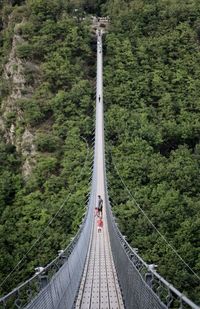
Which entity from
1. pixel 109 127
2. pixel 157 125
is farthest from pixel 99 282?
pixel 157 125

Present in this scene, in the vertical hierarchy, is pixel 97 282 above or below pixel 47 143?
below

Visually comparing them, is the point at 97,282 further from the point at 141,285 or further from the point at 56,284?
the point at 141,285

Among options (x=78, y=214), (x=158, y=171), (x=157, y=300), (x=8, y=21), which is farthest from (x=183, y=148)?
(x=157, y=300)

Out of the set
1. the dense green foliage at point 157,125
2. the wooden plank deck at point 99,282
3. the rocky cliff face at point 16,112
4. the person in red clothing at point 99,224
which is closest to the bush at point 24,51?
the rocky cliff face at point 16,112

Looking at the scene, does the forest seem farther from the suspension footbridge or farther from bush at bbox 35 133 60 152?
the suspension footbridge

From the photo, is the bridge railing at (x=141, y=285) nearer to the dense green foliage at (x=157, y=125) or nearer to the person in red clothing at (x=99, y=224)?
the person in red clothing at (x=99, y=224)
